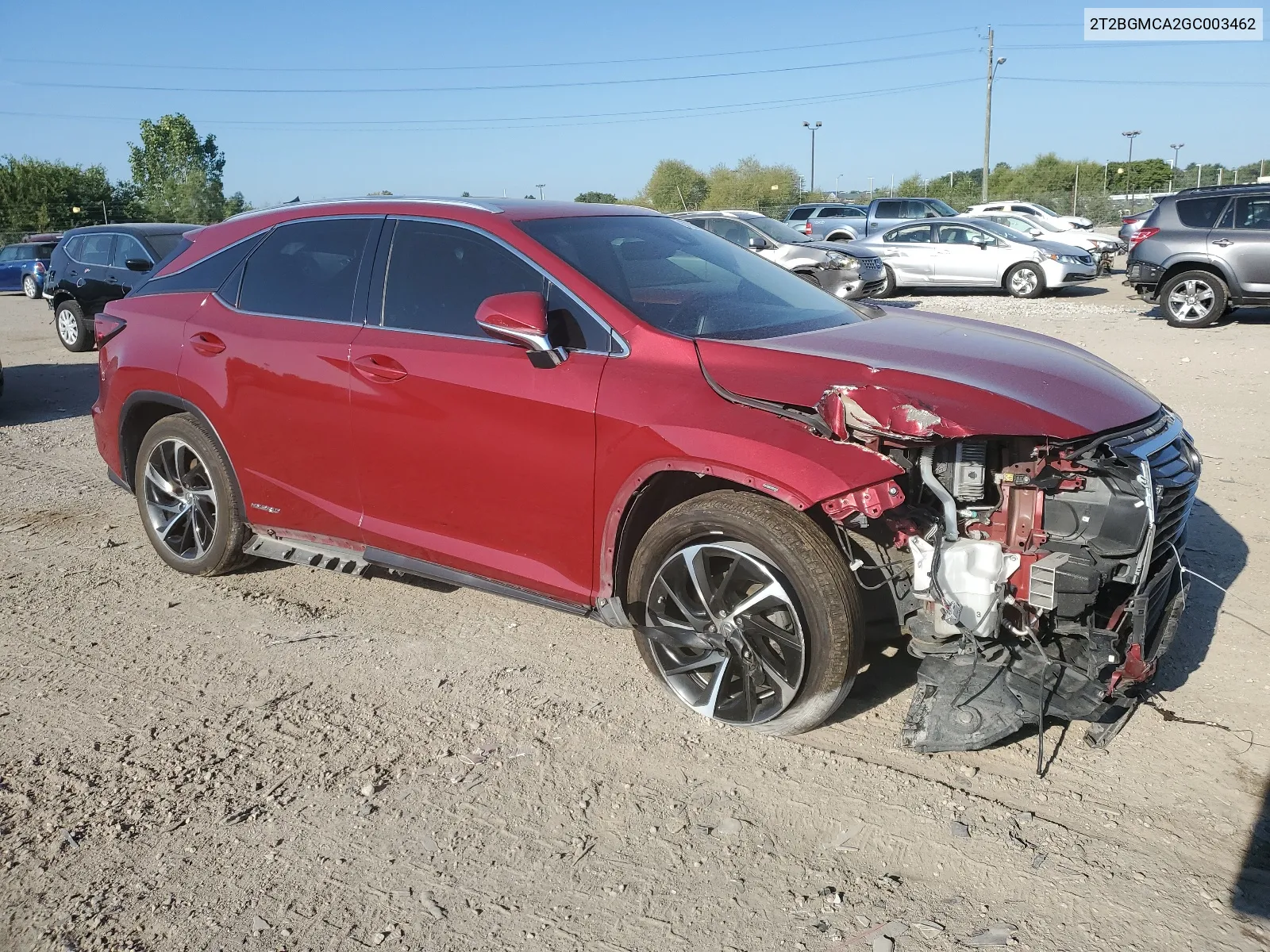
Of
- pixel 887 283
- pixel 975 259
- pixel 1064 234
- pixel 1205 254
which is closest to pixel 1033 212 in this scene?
pixel 1064 234

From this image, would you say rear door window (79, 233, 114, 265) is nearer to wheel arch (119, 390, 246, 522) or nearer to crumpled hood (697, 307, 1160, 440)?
wheel arch (119, 390, 246, 522)

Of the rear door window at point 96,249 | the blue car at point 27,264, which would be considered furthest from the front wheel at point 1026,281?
the blue car at point 27,264

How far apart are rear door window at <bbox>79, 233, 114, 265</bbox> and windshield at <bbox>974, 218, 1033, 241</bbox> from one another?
14563 mm

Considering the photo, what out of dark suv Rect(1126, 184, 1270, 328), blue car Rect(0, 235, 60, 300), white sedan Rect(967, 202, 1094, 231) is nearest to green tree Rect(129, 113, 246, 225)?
blue car Rect(0, 235, 60, 300)

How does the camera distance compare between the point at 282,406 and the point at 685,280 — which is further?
the point at 282,406

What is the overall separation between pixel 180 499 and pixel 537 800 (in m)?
2.95

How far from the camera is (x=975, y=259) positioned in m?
19.0

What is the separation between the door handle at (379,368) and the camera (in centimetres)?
417

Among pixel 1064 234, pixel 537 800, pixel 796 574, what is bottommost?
pixel 537 800

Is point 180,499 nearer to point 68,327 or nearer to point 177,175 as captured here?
point 68,327

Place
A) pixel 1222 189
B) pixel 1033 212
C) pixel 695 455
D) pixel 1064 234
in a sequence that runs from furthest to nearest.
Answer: pixel 1033 212
pixel 1064 234
pixel 1222 189
pixel 695 455

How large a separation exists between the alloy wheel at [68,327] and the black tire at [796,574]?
44.7 ft

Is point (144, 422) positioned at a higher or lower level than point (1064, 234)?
lower

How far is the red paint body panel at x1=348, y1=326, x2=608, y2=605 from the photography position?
3.77m
